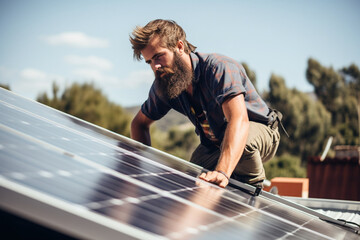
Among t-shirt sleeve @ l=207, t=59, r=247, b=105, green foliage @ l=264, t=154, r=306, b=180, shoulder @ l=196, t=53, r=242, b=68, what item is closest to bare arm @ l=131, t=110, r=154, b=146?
shoulder @ l=196, t=53, r=242, b=68

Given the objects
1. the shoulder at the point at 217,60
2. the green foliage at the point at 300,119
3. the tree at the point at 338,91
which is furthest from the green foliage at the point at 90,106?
the tree at the point at 338,91

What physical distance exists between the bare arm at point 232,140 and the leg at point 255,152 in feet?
1.96

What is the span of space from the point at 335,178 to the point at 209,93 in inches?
403

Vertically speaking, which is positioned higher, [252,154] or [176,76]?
[176,76]

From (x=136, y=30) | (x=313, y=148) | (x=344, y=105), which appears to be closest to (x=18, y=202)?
(x=136, y=30)

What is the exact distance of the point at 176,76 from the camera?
4457mm

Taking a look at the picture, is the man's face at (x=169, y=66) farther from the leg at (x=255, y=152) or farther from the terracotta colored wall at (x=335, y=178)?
the terracotta colored wall at (x=335, y=178)

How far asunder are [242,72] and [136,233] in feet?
Answer: 11.2

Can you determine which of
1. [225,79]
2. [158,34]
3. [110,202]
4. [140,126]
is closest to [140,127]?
[140,126]

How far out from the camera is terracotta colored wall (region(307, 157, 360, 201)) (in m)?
12.8

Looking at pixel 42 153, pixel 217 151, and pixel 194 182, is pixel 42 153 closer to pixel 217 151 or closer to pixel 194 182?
pixel 194 182

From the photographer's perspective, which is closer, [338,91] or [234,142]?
[234,142]

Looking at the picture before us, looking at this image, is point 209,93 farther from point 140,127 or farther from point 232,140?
point 140,127

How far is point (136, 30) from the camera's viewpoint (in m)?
4.65
